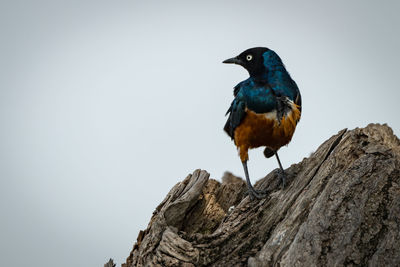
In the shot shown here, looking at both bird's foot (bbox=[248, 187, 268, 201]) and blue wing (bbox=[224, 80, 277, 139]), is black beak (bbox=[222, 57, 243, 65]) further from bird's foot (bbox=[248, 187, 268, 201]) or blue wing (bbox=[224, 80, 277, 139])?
bird's foot (bbox=[248, 187, 268, 201])

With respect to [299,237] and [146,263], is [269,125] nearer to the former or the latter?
[299,237]

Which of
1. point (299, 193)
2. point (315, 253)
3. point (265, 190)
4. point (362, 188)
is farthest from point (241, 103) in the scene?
point (315, 253)

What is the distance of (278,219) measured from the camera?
233 inches

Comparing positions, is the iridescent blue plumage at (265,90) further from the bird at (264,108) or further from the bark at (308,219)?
the bark at (308,219)

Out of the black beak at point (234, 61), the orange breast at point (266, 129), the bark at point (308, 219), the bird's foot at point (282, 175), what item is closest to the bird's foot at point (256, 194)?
the bark at point (308, 219)

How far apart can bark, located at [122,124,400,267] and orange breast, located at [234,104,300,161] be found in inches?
24.4

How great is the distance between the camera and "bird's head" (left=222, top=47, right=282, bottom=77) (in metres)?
7.76

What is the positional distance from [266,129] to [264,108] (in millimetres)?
348

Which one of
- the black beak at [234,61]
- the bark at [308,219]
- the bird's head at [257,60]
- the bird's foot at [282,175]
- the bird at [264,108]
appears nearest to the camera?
the bark at [308,219]

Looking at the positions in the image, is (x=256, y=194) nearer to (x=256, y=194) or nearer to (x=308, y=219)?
(x=256, y=194)

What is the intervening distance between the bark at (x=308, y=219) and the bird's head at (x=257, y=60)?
1.90 m

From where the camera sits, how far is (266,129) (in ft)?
23.4

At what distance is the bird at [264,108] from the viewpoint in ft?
23.3

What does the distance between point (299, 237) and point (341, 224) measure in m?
0.52
